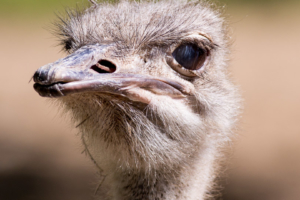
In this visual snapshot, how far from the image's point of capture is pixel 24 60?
27.7 feet

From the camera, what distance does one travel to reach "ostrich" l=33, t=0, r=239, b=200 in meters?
1.97

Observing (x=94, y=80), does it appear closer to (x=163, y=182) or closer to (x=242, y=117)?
(x=163, y=182)

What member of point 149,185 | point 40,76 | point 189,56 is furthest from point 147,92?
point 149,185

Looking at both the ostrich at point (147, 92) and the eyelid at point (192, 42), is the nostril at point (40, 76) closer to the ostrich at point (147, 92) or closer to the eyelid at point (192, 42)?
the ostrich at point (147, 92)

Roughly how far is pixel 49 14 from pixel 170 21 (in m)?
7.51

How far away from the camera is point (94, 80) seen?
181 centimetres

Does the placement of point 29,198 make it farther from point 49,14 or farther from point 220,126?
point 49,14

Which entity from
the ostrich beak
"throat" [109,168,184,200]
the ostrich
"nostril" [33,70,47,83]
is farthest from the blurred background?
"nostril" [33,70,47,83]

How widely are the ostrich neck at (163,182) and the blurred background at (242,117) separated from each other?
53 centimetres

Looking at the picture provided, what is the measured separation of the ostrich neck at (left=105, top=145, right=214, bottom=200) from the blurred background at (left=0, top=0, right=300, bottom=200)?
1.75ft

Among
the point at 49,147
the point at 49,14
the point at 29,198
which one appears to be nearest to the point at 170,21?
the point at 29,198

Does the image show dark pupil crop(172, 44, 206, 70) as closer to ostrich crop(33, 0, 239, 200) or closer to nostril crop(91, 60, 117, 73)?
ostrich crop(33, 0, 239, 200)

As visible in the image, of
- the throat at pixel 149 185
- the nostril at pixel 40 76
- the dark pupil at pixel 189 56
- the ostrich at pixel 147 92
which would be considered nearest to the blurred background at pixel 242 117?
the ostrich at pixel 147 92

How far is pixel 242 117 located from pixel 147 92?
53.5 inches
